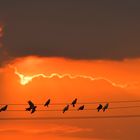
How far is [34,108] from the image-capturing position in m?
200

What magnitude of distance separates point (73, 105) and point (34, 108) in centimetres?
671

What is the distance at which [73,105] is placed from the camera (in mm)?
196875
